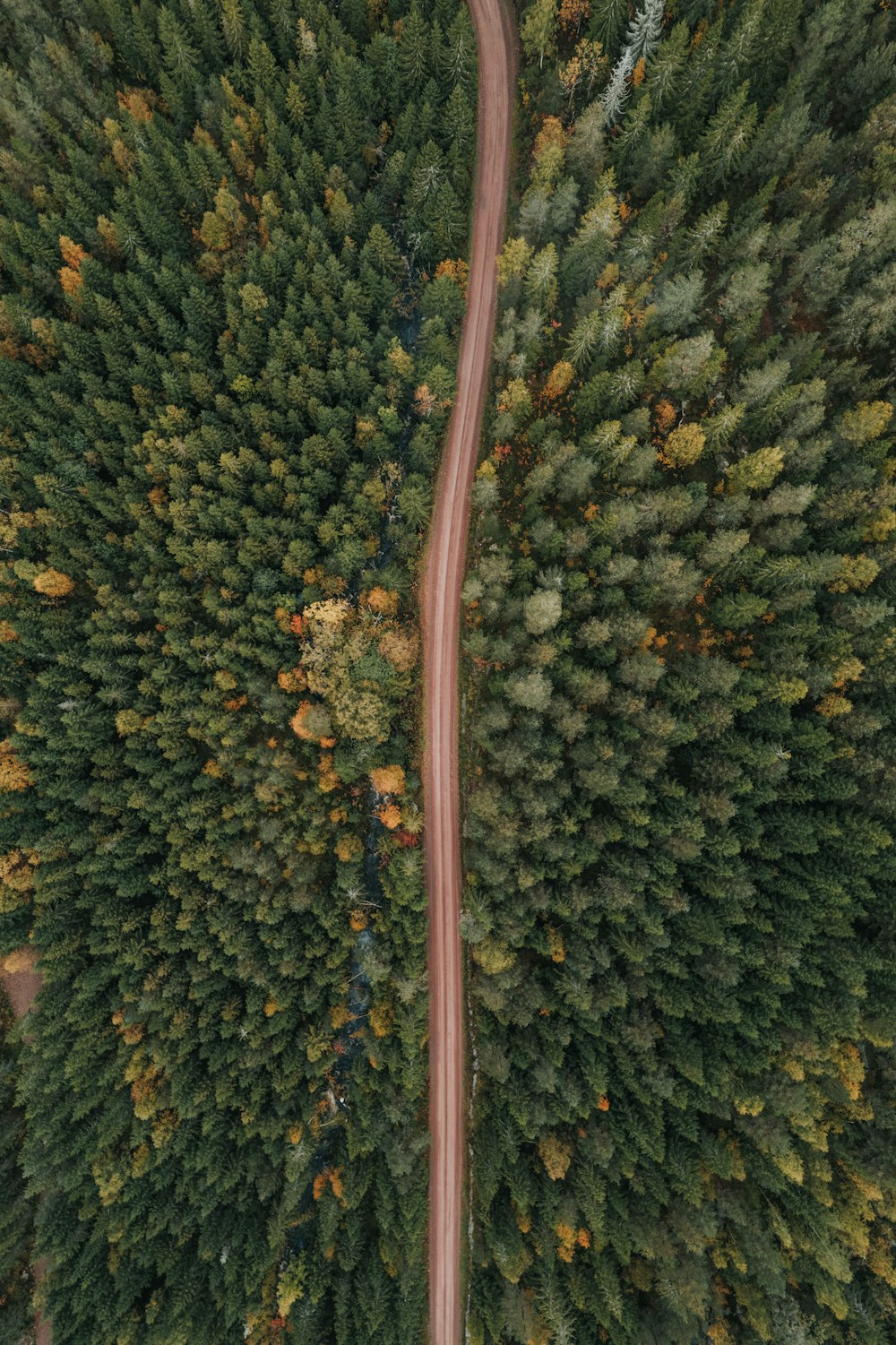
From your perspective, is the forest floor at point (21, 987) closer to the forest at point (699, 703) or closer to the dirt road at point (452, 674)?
the dirt road at point (452, 674)

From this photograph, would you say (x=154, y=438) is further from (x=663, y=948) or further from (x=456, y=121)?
(x=663, y=948)

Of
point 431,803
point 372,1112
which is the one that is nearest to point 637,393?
point 431,803

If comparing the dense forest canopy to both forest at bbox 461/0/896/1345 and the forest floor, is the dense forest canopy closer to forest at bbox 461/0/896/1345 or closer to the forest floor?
the forest floor

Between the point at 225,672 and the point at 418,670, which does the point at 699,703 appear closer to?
the point at 418,670

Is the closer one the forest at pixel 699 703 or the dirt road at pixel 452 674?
the forest at pixel 699 703

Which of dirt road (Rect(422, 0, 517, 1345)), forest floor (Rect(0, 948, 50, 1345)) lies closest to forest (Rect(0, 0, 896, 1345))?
dirt road (Rect(422, 0, 517, 1345))

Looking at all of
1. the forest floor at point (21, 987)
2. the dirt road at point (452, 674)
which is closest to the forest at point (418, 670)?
the dirt road at point (452, 674)

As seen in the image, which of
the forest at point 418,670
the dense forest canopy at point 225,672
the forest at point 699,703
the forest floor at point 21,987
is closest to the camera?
the forest at point 699,703
